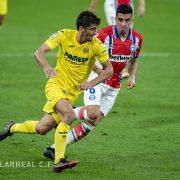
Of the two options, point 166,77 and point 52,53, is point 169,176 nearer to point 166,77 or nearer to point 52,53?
point 166,77

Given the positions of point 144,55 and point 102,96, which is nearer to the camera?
point 102,96

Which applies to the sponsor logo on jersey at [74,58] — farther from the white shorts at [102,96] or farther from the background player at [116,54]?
the white shorts at [102,96]

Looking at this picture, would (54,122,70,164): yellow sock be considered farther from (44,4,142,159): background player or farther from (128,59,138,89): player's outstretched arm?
(128,59,138,89): player's outstretched arm

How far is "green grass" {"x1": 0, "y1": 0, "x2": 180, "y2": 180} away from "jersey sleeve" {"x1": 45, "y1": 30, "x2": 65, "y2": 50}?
1771 millimetres

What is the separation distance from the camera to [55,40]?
12.8 metres

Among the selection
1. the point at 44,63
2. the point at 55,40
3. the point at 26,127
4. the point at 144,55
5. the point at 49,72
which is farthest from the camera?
the point at 144,55

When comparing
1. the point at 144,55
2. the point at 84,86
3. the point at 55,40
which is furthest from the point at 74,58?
the point at 144,55

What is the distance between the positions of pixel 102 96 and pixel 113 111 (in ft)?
11.5

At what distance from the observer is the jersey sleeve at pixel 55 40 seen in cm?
1273

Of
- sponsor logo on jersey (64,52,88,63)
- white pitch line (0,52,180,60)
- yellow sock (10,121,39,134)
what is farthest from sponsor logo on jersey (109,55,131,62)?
white pitch line (0,52,180,60)

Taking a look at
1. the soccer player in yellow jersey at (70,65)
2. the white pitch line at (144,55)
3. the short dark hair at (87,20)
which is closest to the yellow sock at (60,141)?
the soccer player in yellow jersey at (70,65)

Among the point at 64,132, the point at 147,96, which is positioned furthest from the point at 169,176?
the point at 147,96

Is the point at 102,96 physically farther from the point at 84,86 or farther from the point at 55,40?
the point at 55,40

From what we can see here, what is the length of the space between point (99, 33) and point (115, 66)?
62 cm
